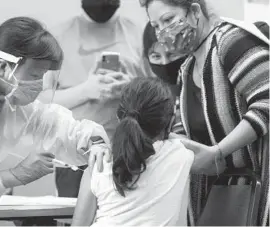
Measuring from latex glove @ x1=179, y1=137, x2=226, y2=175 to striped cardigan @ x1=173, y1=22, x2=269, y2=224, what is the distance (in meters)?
0.03

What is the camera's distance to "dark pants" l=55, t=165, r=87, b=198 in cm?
176

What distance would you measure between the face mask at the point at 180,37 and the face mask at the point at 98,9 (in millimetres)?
182

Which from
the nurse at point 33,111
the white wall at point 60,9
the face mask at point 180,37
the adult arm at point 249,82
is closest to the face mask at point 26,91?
the nurse at point 33,111

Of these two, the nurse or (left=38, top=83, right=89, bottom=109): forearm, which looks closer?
the nurse

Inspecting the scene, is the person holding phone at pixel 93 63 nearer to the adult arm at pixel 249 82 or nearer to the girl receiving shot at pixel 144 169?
the girl receiving shot at pixel 144 169

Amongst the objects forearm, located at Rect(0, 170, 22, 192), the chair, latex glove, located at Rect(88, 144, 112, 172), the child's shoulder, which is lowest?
the chair

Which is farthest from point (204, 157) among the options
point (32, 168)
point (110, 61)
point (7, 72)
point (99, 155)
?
point (7, 72)

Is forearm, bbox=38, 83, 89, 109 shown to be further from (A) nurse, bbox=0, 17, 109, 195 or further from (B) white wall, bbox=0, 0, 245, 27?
(B) white wall, bbox=0, 0, 245, 27

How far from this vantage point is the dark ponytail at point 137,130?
62.5 inches

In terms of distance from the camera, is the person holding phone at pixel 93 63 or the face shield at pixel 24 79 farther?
the person holding phone at pixel 93 63

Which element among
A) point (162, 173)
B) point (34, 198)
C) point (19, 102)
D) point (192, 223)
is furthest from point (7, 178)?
point (192, 223)

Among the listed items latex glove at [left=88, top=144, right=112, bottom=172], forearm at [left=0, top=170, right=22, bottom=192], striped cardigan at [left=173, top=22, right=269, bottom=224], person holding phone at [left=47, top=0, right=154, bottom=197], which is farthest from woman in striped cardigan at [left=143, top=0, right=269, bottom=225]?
forearm at [left=0, top=170, right=22, bottom=192]

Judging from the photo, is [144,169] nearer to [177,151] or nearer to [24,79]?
[177,151]

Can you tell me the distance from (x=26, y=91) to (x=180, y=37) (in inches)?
20.0
